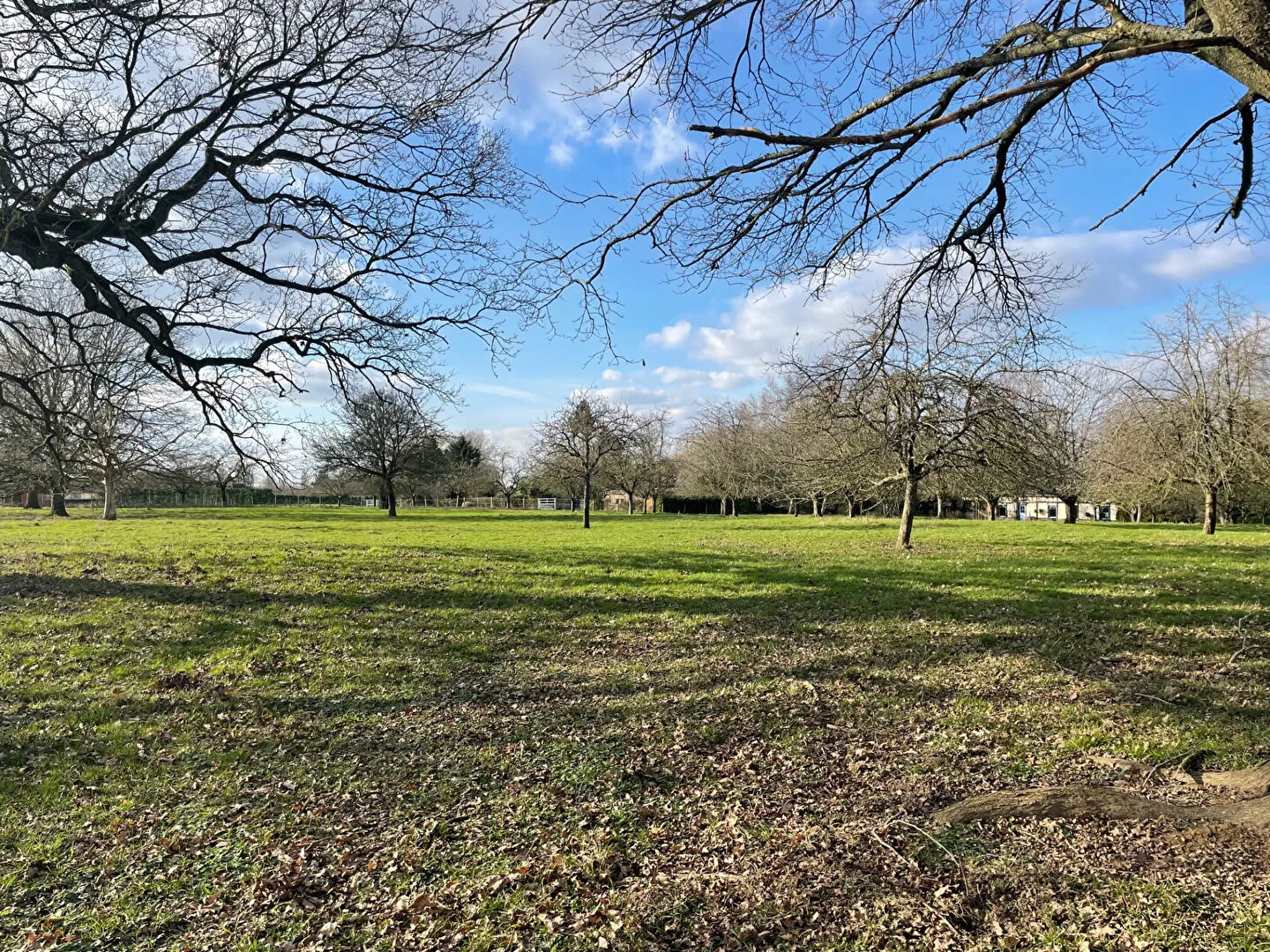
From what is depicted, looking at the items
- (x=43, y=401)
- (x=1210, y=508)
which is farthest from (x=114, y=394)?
(x=1210, y=508)

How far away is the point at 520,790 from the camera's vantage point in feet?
14.6

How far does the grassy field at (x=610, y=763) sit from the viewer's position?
307 cm

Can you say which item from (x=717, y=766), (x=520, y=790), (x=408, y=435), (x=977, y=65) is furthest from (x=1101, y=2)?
(x=408, y=435)

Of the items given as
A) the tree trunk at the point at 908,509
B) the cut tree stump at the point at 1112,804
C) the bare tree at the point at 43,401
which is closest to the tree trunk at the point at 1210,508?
the tree trunk at the point at 908,509

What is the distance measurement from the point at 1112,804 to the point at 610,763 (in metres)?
3.12

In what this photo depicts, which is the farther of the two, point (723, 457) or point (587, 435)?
point (723, 457)

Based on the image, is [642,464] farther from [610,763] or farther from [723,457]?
[610,763]

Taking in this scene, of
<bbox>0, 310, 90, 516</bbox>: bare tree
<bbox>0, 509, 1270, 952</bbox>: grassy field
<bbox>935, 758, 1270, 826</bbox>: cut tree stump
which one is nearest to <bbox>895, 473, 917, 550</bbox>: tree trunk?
<bbox>0, 509, 1270, 952</bbox>: grassy field

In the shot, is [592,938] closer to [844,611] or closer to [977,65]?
[977,65]

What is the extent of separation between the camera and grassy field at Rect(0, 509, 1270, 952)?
307cm

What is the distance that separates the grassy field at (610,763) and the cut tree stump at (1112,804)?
0.12 metres

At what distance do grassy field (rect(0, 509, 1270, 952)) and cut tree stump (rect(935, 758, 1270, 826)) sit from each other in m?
0.12

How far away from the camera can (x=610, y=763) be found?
4840 mm

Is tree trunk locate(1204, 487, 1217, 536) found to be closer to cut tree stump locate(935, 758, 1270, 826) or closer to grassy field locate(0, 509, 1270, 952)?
grassy field locate(0, 509, 1270, 952)
